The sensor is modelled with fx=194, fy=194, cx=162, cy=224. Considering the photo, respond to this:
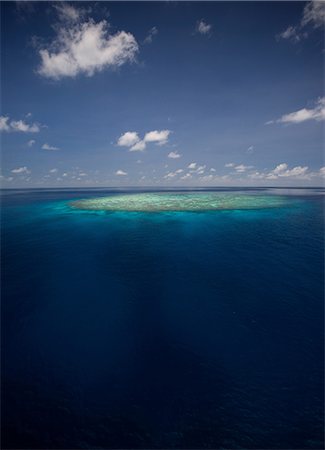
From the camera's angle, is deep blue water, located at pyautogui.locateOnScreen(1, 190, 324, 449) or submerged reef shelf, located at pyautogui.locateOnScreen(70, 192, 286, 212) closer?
deep blue water, located at pyautogui.locateOnScreen(1, 190, 324, 449)

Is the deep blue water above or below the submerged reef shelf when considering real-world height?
below

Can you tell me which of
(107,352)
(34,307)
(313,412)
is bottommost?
(313,412)

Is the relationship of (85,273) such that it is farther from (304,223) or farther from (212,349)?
(304,223)

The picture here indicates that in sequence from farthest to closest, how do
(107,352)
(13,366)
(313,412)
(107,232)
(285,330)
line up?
1. (107,232)
2. (285,330)
3. (107,352)
4. (13,366)
5. (313,412)

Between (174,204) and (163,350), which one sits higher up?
(174,204)

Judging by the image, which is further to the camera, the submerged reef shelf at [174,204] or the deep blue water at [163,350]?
the submerged reef shelf at [174,204]

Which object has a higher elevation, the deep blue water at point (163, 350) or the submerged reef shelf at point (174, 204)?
the submerged reef shelf at point (174, 204)

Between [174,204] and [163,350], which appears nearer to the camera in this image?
[163,350]

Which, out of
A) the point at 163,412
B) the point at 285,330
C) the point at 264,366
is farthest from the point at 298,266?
the point at 163,412
